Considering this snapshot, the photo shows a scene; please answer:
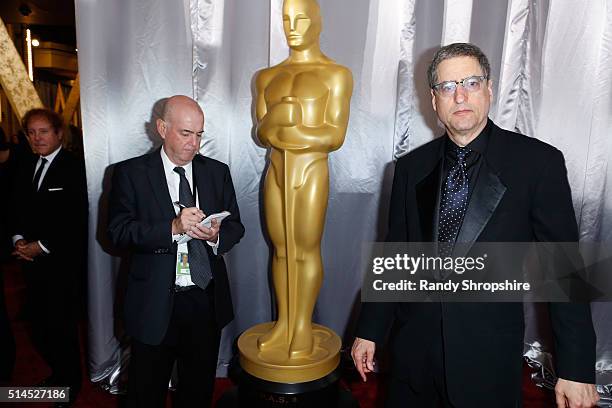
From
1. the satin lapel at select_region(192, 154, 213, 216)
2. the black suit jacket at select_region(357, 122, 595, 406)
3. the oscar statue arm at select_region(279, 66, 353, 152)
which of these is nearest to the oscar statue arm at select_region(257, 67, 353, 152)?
the oscar statue arm at select_region(279, 66, 353, 152)

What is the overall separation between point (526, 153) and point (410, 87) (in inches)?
64.4

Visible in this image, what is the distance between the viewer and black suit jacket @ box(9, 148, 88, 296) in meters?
2.31

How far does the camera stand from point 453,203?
134 centimetres

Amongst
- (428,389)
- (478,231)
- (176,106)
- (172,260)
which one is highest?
(176,106)

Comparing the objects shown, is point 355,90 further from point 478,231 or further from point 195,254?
point 478,231

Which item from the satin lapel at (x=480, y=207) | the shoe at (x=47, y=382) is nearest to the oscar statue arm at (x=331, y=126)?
the satin lapel at (x=480, y=207)

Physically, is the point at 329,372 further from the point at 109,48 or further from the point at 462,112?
the point at 109,48

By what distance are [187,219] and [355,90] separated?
149cm

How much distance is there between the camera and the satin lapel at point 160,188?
1.84m

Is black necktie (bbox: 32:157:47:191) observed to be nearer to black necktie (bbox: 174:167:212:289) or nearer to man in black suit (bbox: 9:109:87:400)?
man in black suit (bbox: 9:109:87:400)

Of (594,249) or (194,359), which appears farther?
(594,249)

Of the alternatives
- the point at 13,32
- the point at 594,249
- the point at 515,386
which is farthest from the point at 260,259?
the point at 13,32

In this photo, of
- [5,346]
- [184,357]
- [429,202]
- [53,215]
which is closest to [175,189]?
[184,357]

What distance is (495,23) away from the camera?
Answer: 272cm
